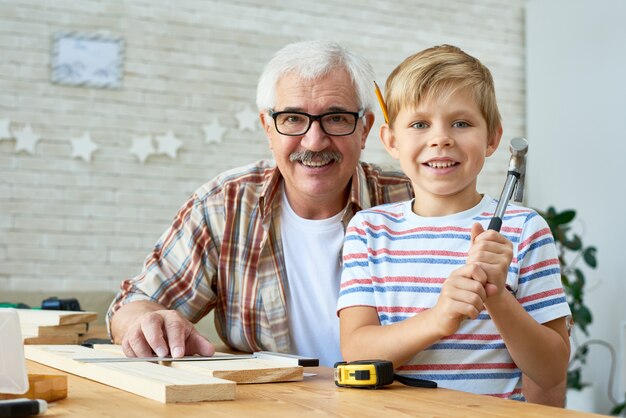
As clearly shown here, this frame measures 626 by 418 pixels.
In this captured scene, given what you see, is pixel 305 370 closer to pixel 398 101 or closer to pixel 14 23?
pixel 398 101

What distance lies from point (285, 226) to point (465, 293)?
957 mm

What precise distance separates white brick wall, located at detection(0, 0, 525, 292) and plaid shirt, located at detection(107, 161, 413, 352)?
2735 millimetres

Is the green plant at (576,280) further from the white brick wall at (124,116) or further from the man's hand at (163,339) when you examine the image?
the man's hand at (163,339)

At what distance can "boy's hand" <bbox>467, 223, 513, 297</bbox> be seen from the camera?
1.09m

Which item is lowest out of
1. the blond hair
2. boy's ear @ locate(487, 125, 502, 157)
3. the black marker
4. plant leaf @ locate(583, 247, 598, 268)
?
the black marker

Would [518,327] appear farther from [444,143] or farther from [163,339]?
[163,339]

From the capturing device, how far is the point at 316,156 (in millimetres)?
1907

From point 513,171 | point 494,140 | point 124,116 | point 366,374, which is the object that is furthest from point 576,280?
point 366,374

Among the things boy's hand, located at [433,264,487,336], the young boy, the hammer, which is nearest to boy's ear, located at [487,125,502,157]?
the young boy

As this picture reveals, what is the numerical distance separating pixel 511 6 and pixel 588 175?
1.41 m

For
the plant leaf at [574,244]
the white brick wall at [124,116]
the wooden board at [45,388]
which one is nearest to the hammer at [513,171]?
the wooden board at [45,388]

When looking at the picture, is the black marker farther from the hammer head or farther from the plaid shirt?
the plaid shirt

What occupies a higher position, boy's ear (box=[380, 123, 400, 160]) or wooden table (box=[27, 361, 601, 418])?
boy's ear (box=[380, 123, 400, 160])

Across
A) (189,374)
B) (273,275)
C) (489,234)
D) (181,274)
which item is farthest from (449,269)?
(181,274)
